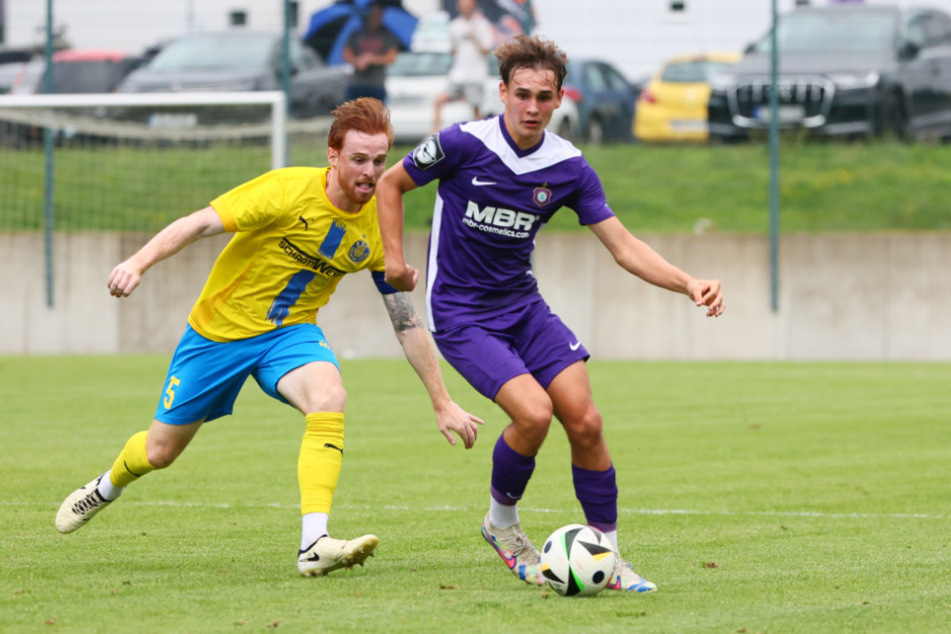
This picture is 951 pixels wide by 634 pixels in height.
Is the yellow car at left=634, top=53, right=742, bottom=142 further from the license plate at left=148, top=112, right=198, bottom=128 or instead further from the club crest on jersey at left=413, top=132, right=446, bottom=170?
the club crest on jersey at left=413, top=132, right=446, bottom=170

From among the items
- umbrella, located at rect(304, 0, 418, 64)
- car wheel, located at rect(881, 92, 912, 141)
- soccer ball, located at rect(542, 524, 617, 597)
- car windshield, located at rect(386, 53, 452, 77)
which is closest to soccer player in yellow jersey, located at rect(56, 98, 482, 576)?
soccer ball, located at rect(542, 524, 617, 597)

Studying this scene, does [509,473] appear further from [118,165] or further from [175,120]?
[118,165]

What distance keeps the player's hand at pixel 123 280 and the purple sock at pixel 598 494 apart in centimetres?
181

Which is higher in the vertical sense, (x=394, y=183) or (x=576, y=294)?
(x=394, y=183)

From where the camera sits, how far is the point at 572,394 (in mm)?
5578

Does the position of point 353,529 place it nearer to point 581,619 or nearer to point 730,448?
point 581,619

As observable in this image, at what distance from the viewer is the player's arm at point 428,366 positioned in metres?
5.76

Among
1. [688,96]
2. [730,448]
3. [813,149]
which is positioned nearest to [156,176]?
[688,96]

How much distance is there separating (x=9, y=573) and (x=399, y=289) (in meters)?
1.85

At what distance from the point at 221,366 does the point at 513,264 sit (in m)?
1.27

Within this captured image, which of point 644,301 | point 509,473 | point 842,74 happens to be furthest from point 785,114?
point 509,473

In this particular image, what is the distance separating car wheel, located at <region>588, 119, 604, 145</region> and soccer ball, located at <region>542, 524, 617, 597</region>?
14.8 metres

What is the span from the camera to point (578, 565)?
517 cm

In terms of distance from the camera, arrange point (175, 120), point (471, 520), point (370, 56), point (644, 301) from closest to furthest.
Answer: point (471, 520), point (175, 120), point (644, 301), point (370, 56)
